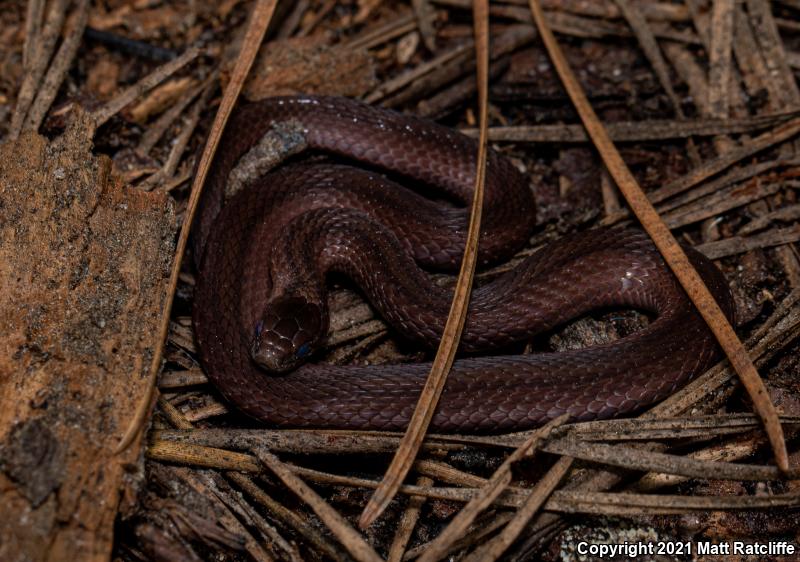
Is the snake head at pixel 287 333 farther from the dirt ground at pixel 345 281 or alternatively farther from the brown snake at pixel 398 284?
the dirt ground at pixel 345 281

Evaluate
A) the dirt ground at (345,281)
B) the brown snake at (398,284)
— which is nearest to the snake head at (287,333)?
the brown snake at (398,284)

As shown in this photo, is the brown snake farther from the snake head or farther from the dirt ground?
the dirt ground

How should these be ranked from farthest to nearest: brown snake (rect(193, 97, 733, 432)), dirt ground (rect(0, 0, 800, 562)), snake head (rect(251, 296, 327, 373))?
snake head (rect(251, 296, 327, 373)) → brown snake (rect(193, 97, 733, 432)) → dirt ground (rect(0, 0, 800, 562))

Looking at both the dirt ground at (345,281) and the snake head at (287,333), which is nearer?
the dirt ground at (345,281)

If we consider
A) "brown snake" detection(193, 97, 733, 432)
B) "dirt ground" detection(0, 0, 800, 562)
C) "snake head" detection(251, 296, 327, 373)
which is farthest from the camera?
"snake head" detection(251, 296, 327, 373)

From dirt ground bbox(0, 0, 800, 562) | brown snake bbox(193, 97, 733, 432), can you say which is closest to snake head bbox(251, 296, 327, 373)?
brown snake bbox(193, 97, 733, 432)

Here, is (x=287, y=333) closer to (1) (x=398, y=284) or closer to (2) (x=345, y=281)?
(1) (x=398, y=284)

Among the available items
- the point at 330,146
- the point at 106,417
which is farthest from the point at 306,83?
the point at 106,417
